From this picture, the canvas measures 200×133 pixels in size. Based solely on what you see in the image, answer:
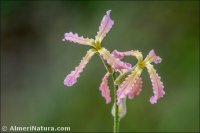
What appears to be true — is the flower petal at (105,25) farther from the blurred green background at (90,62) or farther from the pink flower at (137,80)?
the blurred green background at (90,62)

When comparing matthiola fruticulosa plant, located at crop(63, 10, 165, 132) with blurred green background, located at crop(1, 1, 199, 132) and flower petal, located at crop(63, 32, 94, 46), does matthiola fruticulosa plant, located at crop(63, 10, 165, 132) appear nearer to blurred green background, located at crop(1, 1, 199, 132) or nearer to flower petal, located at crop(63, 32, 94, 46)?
flower petal, located at crop(63, 32, 94, 46)

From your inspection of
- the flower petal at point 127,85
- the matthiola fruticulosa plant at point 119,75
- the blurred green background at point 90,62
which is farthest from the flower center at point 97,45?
the blurred green background at point 90,62

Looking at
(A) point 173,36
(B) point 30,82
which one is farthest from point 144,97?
(B) point 30,82

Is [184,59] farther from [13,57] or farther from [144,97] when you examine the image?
[13,57]

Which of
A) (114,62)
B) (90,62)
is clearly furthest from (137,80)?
Answer: (90,62)

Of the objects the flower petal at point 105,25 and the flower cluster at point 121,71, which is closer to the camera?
the flower cluster at point 121,71

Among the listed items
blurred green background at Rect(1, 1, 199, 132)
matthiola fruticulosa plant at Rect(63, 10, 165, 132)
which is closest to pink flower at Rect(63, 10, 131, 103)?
matthiola fruticulosa plant at Rect(63, 10, 165, 132)
